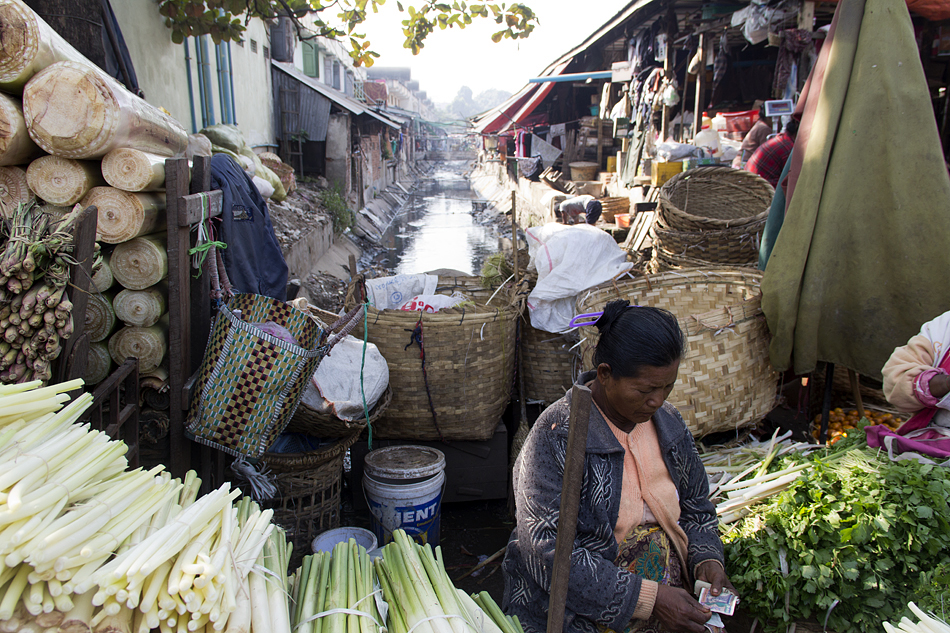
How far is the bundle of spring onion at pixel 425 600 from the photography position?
1.55 metres

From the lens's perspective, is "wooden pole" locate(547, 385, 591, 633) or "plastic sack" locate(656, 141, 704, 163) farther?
"plastic sack" locate(656, 141, 704, 163)

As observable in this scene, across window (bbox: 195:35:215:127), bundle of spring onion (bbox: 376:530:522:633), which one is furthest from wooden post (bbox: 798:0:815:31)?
window (bbox: 195:35:215:127)

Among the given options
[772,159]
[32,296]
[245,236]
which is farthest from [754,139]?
[32,296]

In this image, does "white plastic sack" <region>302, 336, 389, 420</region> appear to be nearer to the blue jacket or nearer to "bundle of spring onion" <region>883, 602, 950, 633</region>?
the blue jacket

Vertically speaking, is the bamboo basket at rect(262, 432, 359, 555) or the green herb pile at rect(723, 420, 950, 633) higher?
the green herb pile at rect(723, 420, 950, 633)

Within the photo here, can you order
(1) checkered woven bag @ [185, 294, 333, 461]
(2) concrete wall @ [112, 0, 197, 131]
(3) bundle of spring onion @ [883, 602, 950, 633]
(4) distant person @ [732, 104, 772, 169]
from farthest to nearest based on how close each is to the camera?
1. (2) concrete wall @ [112, 0, 197, 131]
2. (4) distant person @ [732, 104, 772, 169]
3. (1) checkered woven bag @ [185, 294, 333, 461]
4. (3) bundle of spring onion @ [883, 602, 950, 633]

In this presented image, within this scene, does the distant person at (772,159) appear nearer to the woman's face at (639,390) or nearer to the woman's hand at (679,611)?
the woman's face at (639,390)

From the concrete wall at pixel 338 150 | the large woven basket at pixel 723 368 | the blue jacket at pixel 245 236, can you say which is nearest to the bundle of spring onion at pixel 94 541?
the large woven basket at pixel 723 368

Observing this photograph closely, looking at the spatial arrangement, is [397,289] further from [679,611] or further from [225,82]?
[225,82]

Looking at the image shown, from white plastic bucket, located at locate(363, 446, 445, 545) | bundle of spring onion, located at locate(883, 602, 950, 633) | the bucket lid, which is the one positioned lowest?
white plastic bucket, located at locate(363, 446, 445, 545)

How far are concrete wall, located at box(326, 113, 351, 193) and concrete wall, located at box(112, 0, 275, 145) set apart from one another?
8.43 feet

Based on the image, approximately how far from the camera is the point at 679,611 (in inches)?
71.8

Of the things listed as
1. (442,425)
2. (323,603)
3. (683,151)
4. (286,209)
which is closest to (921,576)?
(323,603)

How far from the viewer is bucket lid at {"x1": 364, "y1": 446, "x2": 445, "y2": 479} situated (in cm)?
307
